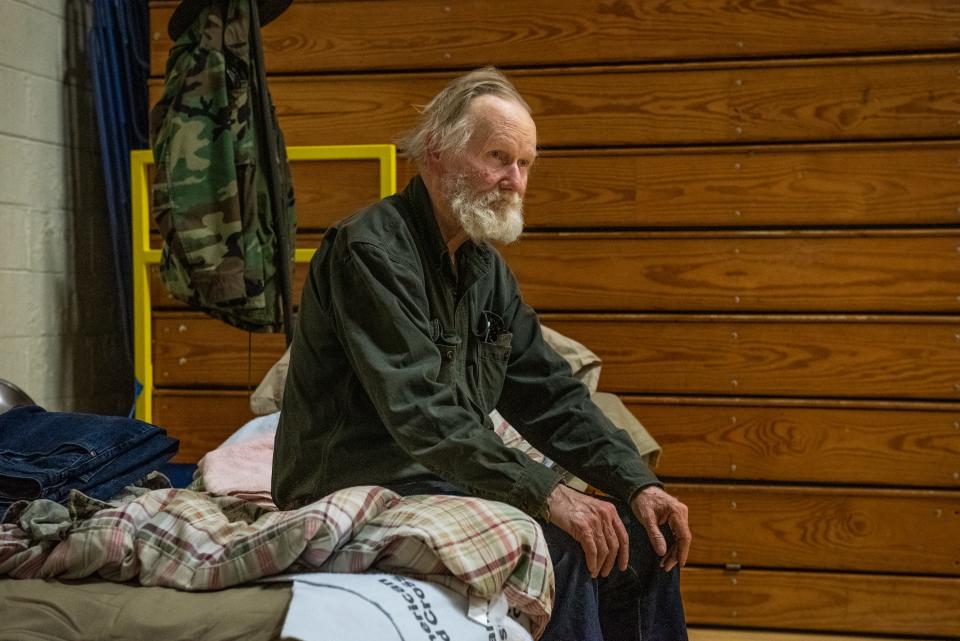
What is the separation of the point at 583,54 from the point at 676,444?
1.16m

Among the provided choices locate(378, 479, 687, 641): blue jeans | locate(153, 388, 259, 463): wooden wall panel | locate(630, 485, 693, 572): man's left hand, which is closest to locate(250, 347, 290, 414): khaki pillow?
locate(153, 388, 259, 463): wooden wall panel

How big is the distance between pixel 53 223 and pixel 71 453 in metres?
1.60

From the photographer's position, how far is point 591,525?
5.08 ft

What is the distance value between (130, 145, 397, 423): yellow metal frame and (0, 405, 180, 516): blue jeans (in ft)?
3.36

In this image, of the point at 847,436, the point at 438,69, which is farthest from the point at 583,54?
the point at 847,436

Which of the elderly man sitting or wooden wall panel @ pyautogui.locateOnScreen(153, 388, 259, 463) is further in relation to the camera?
wooden wall panel @ pyautogui.locateOnScreen(153, 388, 259, 463)

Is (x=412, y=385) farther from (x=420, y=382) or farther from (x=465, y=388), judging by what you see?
(x=465, y=388)

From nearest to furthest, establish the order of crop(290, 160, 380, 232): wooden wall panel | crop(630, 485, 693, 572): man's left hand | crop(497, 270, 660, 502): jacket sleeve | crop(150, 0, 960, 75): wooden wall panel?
crop(630, 485, 693, 572): man's left hand → crop(497, 270, 660, 502): jacket sleeve → crop(150, 0, 960, 75): wooden wall panel → crop(290, 160, 380, 232): wooden wall panel

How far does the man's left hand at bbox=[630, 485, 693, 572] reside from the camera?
1.67 meters

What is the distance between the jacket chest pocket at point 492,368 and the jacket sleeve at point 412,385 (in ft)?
0.65

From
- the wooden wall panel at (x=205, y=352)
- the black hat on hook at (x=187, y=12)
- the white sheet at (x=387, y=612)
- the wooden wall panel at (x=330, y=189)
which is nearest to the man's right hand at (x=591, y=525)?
the white sheet at (x=387, y=612)

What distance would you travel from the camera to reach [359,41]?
3.26 m

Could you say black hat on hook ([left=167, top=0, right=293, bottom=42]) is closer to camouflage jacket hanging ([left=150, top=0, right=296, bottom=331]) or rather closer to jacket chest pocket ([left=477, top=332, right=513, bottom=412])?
camouflage jacket hanging ([left=150, top=0, right=296, bottom=331])

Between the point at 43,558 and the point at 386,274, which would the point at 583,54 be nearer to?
the point at 386,274
